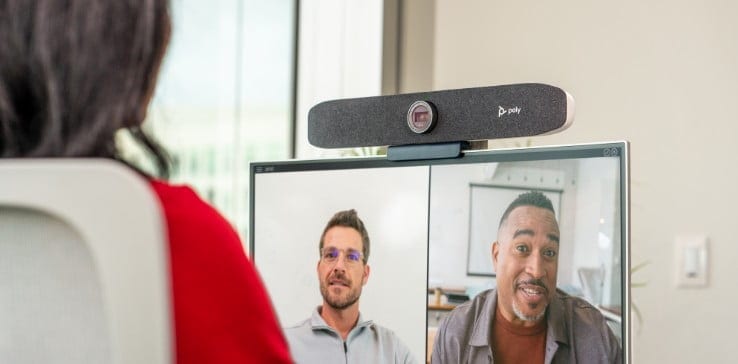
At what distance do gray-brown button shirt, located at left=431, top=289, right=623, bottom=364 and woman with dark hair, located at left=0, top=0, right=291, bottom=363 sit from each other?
67 cm

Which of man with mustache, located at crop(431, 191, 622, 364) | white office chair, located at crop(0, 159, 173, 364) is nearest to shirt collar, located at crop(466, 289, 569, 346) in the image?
man with mustache, located at crop(431, 191, 622, 364)

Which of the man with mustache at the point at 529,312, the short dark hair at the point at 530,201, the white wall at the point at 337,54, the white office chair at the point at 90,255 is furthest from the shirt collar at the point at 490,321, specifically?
the white wall at the point at 337,54

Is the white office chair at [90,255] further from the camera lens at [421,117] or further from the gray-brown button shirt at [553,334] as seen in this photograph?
the camera lens at [421,117]

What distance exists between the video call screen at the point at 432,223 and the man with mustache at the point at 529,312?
2 cm

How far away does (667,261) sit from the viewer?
221cm

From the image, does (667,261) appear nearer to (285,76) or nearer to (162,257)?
(285,76)

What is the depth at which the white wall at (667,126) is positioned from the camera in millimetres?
2156

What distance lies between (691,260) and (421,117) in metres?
1.04

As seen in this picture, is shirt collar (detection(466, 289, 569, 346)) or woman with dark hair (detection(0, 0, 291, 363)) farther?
shirt collar (detection(466, 289, 569, 346))

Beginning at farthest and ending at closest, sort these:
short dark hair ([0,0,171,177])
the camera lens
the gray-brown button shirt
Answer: the camera lens, the gray-brown button shirt, short dark hair ([0,0,171,177])

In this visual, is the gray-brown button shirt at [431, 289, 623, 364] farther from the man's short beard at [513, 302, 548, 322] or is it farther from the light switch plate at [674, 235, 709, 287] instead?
the light switch plate at [674, 235, 709, 287]

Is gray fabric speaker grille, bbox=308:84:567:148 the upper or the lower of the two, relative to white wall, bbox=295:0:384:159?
lower

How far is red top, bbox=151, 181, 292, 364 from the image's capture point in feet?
2.02

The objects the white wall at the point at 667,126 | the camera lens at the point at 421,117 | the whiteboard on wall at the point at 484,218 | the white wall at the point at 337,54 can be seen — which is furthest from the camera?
the white wall at the point at 337,54
